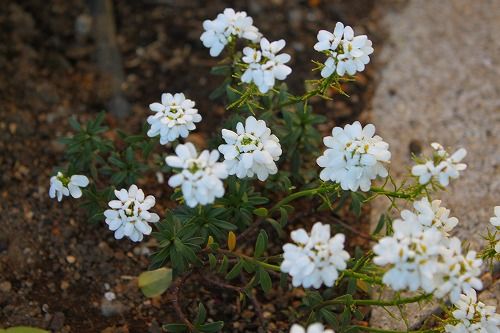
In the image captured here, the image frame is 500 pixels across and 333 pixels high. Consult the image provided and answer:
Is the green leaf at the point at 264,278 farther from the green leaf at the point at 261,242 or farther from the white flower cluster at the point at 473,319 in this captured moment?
the white flower cluster at the point at 473,319

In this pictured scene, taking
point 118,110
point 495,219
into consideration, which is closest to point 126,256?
point 118,110

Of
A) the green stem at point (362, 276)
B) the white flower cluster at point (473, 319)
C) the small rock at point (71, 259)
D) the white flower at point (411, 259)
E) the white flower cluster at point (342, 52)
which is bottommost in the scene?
the small rock at point (71, 259)

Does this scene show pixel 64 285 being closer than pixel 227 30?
No

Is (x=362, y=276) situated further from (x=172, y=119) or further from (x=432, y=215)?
(x=172, y=119)

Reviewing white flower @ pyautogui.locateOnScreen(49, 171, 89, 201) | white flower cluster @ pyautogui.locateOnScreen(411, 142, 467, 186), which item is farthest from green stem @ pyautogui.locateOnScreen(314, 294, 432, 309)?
white flower @ pyautogui.locateOnScreen(49, 171, 89, 201)

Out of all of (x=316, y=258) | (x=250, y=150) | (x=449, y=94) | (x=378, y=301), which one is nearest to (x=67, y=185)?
(x=250, y=150)

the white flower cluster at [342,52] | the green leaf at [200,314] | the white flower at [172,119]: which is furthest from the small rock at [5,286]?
the white flower cluster at [342,52]

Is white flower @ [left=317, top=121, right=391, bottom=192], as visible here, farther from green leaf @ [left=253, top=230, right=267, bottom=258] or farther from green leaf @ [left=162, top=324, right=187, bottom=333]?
green leaf @ [left=162, top=324, right=187, bottom=333]
